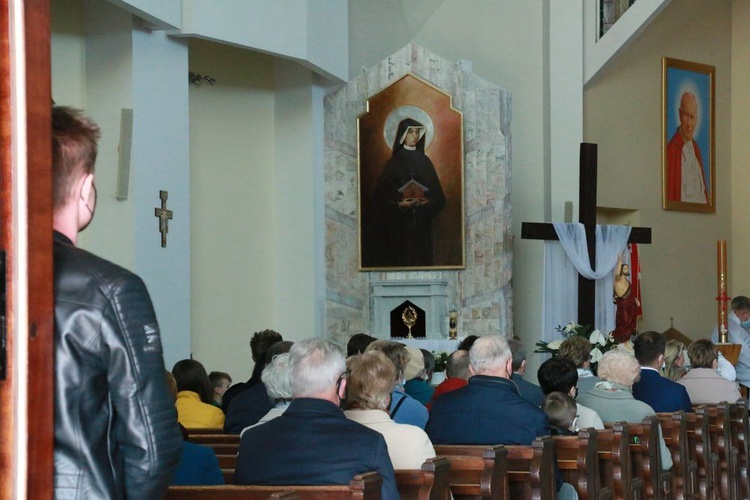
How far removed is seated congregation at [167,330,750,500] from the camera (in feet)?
11.8

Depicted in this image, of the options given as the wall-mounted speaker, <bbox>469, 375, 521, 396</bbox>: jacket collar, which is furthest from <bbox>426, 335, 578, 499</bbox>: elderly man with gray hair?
the wall-mounted speaker

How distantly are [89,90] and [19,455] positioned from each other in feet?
29.8

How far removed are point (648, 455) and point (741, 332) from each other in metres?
6.74

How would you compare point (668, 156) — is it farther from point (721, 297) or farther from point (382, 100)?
point (382, 100)

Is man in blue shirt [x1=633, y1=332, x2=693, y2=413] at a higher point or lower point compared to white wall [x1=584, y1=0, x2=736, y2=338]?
lower

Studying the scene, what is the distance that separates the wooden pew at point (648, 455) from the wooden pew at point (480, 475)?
5.78 feet

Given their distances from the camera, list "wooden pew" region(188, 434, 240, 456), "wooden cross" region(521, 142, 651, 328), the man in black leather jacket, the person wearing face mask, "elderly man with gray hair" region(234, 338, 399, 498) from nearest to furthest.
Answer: the man in black leather jacket < "elderly man with gray hair" region(234, 338, 399, 498) < "wooden pew" region(188, 434, 240, 456) < the person wearing face mask < "wooden cross" region(521, 142, 651, 328)

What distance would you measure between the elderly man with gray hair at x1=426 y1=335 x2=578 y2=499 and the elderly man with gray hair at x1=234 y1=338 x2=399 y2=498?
151cm

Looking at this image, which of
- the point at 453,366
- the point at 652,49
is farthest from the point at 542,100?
the point at 453,366

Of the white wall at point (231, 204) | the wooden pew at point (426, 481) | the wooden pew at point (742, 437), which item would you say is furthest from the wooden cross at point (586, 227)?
the wooden pew at point (426, 481)

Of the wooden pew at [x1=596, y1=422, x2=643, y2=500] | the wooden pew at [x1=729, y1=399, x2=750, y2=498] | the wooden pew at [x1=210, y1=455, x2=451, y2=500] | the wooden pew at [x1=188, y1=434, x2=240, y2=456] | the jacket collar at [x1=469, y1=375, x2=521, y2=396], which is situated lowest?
the wooden pew at [x1=729, y1=399, x2=750, y2=498]

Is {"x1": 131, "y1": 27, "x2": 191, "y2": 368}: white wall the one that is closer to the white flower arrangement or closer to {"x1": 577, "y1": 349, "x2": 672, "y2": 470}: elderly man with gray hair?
the white flower arrangement

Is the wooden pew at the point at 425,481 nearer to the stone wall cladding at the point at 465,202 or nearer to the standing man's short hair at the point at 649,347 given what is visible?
the standing man's short hair at the point at 649,347

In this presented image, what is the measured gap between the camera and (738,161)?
17172 mm
